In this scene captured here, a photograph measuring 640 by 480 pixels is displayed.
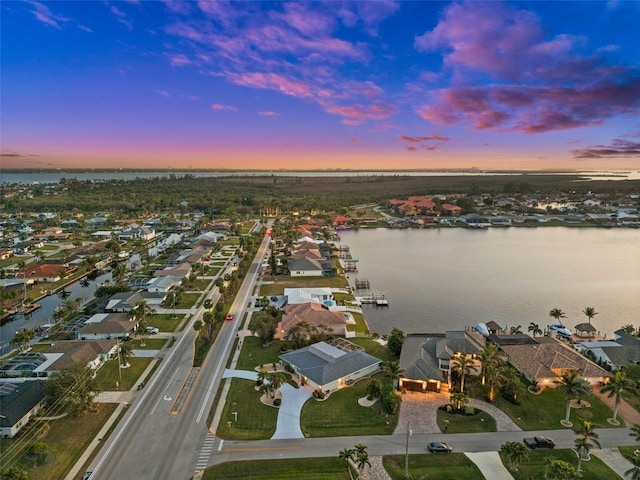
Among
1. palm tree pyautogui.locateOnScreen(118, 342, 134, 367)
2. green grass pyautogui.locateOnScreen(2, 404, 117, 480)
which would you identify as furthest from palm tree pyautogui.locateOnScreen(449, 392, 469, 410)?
palm tree pyautogui.locateOnScreen(118, 342, 134, 367)

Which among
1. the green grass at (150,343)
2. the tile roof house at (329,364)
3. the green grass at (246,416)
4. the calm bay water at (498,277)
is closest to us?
the green grass at (246,416)

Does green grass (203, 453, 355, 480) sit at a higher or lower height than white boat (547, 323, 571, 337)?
lower

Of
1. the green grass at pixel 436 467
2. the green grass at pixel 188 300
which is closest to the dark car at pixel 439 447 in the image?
the green grass at pixel 436 467

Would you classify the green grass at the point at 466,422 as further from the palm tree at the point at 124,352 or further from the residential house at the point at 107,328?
the residential house at the point at 107,328

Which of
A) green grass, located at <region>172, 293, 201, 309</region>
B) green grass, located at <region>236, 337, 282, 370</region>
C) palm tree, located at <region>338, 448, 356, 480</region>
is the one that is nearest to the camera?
palm tree, located at <region>338, 448, 356, 480</region>

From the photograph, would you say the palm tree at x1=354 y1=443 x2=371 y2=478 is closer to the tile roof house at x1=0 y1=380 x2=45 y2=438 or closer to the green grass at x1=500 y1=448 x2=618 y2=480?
the green grass at x1=500 y1=448 x2=618 y2=480

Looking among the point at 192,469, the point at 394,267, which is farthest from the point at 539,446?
the point at 394,267
